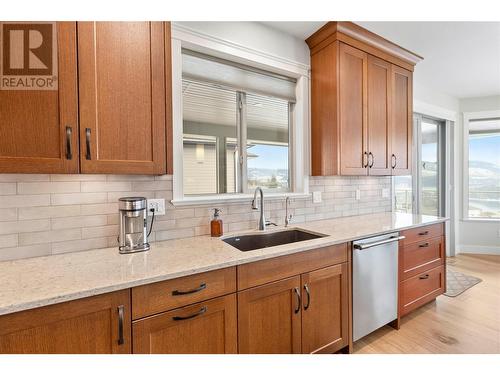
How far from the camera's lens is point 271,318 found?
1.41 metres

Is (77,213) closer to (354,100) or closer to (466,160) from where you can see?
(354,100)

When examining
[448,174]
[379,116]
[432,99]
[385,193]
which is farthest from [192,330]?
[448,174]

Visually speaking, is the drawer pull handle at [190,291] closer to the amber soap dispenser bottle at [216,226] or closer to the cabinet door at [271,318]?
the cabinet door at [271,318]

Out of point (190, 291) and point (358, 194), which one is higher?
point (358, 194)

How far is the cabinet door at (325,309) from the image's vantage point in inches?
60.8

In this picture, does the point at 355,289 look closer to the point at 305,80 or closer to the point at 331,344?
the point at 331,344

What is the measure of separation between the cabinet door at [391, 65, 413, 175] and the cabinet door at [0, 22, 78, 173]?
2679 millimetres

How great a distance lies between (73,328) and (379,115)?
2.75 meters

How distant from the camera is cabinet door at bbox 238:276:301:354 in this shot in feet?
4.35

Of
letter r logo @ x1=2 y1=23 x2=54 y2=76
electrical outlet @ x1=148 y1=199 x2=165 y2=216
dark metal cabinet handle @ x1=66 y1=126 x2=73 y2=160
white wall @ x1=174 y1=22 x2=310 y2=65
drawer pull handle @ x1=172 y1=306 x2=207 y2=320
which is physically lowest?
drawer pull handle @ x1=172 y1=306 x2=207 y2=320

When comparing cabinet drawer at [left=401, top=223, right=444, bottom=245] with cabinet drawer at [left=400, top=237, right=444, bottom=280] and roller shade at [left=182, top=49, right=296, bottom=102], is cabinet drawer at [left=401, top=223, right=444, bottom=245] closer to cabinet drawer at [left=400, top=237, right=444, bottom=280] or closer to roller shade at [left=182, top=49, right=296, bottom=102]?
cabinet drawer at [left=400, top=237, right=444, bottom=280]

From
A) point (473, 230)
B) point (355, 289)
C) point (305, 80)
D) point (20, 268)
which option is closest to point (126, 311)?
point (20, 268)

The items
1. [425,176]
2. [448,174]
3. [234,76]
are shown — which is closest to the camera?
[234,76]

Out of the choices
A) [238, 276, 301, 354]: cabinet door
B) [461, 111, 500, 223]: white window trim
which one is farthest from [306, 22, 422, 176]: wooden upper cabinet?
[461, 111, 500, 223]: white window trim
